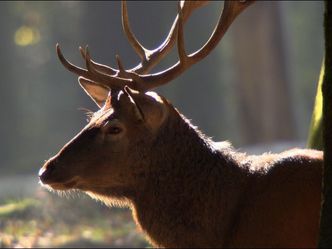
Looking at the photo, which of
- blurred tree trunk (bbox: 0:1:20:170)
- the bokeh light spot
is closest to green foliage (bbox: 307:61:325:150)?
blurred tree trunk (bbox: 0:1:20:170)

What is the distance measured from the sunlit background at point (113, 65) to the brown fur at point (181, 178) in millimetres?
1821

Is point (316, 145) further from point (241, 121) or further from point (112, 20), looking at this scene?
point (112, 20)

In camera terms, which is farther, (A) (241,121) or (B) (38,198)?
(A) (241,121)

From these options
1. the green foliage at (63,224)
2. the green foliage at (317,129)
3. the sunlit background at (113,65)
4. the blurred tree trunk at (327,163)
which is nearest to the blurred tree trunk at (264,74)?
the sunlit background at (113,65)

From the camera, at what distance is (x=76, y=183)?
→ 5.84 metres

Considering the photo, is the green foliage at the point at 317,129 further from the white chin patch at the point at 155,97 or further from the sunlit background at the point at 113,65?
the sunlit background at the point at 113,65

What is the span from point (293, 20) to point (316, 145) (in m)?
31.2

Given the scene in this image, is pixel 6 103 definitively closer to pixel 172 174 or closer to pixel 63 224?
pixel 63 224

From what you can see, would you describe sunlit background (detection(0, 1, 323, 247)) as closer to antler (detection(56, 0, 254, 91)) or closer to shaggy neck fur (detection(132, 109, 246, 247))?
antler (detection(56, 0, 254, 91))

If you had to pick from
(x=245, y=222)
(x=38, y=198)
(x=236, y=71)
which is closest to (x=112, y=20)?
(x=236, y=71)

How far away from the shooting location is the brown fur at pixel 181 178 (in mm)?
5605

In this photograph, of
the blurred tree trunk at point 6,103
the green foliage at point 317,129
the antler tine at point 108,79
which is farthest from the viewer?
the blurred tree trunk at point 6,103

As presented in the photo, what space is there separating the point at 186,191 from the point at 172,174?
5.7 inches

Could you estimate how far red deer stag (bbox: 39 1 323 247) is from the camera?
18.4 ft
